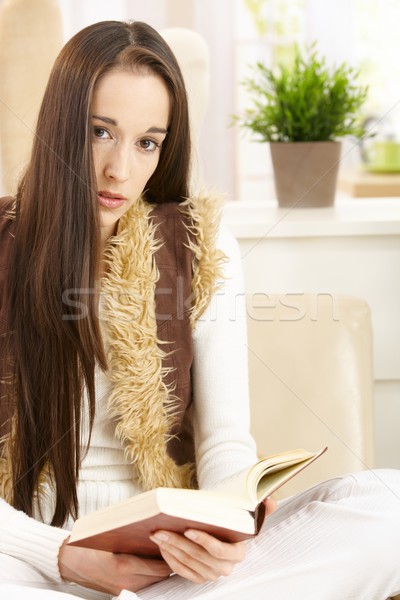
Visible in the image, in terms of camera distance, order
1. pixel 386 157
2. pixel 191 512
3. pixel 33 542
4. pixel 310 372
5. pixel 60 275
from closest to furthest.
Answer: pixel 191 512
pixel 33 542
pixel 60 275
pixel 310 372
pixel 386 157

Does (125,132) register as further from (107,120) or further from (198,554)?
(198,554)

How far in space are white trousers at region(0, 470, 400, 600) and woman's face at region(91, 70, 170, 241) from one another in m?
0.51

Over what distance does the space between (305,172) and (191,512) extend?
3.61 ft

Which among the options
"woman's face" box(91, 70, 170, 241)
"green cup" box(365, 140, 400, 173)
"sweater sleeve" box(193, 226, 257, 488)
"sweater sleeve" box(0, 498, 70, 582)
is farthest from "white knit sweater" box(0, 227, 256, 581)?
"green cup" box(365, 140, 400, 173)

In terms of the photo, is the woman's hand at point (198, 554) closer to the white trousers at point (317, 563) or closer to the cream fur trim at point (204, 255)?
the white trousers at point (317, 563)

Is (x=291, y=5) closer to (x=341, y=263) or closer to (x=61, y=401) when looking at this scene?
(x=341, y=263)

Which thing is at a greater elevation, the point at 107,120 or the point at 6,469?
the point at 107,120

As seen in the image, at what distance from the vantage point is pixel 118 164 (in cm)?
116

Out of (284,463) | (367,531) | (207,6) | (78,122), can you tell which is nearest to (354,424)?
(367,531)

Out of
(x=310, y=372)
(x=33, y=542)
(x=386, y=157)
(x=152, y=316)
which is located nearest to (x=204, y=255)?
(x=152, y=316)

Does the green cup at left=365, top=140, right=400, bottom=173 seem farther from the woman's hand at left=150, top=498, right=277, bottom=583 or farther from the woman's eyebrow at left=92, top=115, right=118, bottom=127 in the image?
the woman's hand at left=150, top=498, right=277, bottom=583

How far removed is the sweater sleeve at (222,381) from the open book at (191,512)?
0.94ft

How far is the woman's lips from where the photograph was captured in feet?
3.93

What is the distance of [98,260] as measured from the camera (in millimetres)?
1306
